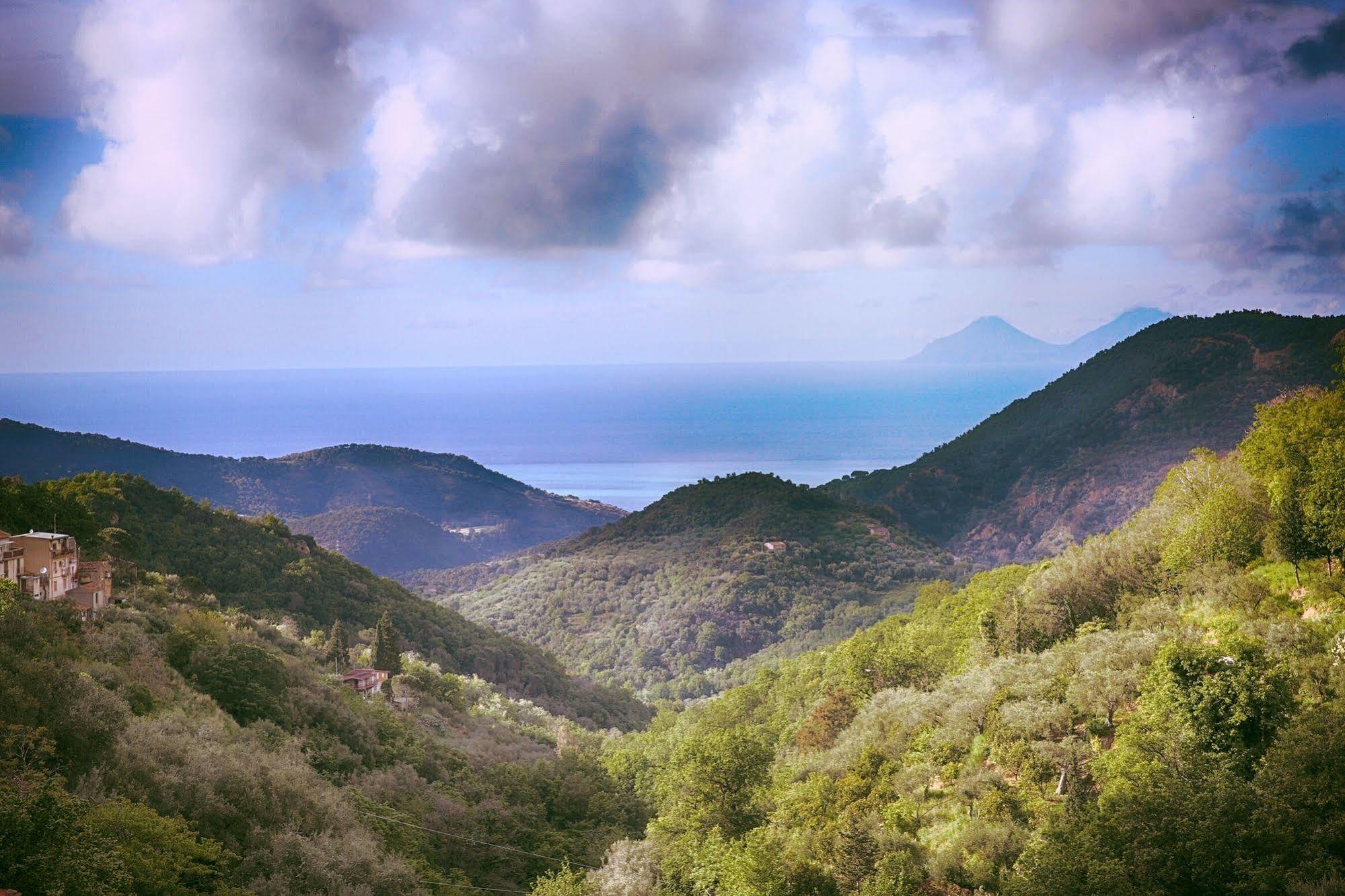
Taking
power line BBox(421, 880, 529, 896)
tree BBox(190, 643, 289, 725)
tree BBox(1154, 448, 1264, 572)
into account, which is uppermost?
tree BBox(1154, 448, 1264, 572)

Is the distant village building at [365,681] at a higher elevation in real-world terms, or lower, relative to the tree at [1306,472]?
lower

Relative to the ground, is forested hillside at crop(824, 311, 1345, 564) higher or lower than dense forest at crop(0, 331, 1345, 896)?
higher

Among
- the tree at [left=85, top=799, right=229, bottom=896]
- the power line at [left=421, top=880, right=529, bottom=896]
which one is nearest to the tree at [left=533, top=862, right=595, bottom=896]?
the power line at [left=421, top=880, right=529, bottom=896]

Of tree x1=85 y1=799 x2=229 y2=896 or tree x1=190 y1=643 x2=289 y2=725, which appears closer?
tree x1=85 y1=799 x2=229 y2=896

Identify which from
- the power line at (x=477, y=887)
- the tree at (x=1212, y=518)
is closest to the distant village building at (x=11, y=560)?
the power line at (x=477, y=887)

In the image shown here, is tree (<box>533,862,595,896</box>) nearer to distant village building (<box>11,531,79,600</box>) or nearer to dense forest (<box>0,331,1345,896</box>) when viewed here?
dense forest (<box>0,331,1345,896</box>)

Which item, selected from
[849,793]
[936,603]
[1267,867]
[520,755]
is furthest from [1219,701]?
[936,603]

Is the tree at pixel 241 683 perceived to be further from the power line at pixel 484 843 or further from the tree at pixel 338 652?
the tree at pixel 338 652
